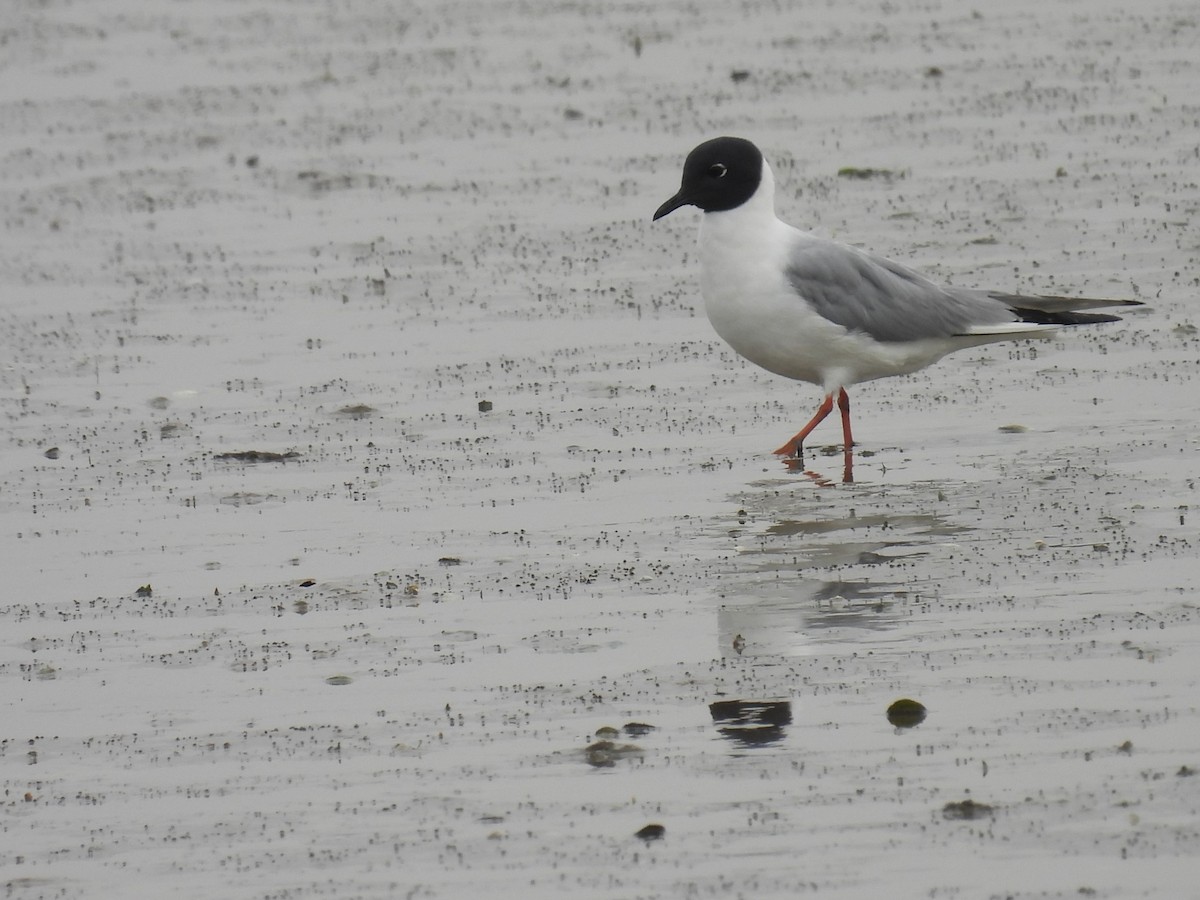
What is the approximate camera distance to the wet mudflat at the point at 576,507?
18.3 ft

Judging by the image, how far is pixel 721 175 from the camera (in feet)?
32.8

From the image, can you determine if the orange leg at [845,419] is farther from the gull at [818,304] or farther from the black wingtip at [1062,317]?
the black wingtip at [1062,317]

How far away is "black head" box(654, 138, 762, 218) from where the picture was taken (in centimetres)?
992

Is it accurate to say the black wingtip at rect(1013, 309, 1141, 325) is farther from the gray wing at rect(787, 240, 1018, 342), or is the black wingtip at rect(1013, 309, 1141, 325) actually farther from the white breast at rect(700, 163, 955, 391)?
the white breast at rect(700, 163, 955, 391)

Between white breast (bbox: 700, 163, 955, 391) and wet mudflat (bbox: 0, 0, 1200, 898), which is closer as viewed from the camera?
wet mudflat (bbox: 0, 0, 1200, 898)

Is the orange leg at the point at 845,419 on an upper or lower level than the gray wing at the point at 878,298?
lower

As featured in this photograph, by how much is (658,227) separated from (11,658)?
23.8 ft

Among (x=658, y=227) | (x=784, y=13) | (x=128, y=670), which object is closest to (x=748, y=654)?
(x=128, y=670)

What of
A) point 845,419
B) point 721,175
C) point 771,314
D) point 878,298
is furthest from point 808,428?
point 721,175

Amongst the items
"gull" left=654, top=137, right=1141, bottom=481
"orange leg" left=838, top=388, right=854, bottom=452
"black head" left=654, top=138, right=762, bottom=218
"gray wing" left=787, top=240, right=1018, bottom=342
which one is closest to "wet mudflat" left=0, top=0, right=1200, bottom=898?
"orange leg" left=838, top=388, right=854, bottom=452

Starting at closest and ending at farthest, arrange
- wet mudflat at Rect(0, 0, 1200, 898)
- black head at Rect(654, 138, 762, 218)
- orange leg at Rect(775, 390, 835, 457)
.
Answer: wet mudflat at Rect(0, 0, 1200, 898) → orange leg at Rect(775, 390, 835, 457) → black head at Rect(654, 138, 762, 218)

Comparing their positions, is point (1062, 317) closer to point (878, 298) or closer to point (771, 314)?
point (878, 298)

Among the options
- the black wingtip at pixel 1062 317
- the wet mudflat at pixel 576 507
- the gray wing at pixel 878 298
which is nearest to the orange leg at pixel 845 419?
the wet mudflat at pixel 576 507

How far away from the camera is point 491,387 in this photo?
10602mm
